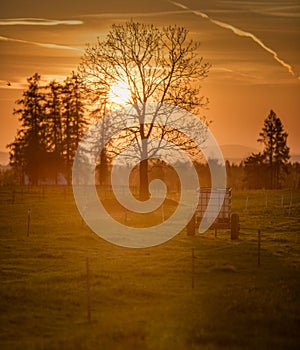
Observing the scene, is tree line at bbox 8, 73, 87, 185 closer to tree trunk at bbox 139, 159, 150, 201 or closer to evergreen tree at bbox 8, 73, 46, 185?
evergreen tree at bbox 8, 73, 46, 185

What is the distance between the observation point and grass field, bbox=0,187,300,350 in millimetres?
16656

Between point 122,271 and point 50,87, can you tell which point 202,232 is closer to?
point 122,271

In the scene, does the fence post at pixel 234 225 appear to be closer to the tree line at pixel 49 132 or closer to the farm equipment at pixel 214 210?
the farm equipment at pixel 214 210

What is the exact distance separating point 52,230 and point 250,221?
47.6 ft

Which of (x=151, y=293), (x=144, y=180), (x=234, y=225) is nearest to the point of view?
(x=151, y=293)

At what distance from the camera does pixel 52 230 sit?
41.6 m

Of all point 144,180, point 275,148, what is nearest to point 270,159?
point 275,148

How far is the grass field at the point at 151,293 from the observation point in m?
16.7

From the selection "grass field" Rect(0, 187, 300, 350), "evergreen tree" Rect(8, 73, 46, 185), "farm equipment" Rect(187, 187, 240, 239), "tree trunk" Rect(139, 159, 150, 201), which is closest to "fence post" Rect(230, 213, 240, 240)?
"grass field" Rect(0, 187, 300, 350)

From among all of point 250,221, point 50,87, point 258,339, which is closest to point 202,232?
point 250,221

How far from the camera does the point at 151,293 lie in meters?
22.0

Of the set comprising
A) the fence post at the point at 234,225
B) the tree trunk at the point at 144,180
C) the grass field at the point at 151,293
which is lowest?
the grass field at the point at 151,293

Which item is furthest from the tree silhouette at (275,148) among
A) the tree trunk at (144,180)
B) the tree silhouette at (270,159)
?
the tree trunk at (144,180)

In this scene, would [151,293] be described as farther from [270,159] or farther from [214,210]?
[270,159]
